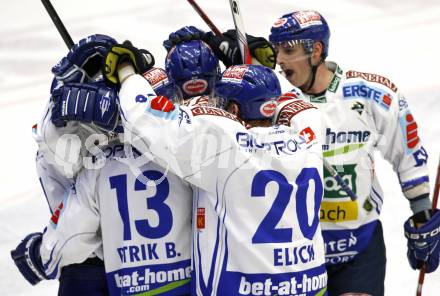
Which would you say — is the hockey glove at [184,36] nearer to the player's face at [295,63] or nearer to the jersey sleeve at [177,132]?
the player's face at [295,63]

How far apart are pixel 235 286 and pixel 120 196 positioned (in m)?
0.45

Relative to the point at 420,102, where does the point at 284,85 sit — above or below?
above

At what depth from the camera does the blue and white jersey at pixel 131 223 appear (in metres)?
3.10

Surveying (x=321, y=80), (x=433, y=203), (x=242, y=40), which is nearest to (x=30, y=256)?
(x=242, y=40)

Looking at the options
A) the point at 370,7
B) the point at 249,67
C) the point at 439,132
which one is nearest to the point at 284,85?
the point at 249,67

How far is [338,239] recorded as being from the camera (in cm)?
379

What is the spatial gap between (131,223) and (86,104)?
0.42 meters

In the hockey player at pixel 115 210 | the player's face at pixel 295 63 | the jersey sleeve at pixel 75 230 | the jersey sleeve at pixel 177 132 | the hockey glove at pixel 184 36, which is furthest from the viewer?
the player's face at pixel 295 63

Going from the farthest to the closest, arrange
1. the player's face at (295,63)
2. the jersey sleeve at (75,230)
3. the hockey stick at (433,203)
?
the hockey stick at (433,203) < the player's face at (295,63) < the jersey sleeve at (75,230)

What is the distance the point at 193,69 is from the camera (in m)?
3.26

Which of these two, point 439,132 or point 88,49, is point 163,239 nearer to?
point 88,49

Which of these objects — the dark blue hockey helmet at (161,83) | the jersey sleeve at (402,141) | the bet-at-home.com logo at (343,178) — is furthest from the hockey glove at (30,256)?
the jersey sleeve at (402,141)

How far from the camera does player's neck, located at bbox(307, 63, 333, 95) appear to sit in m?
3.81

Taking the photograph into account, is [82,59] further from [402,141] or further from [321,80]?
[402,141]
